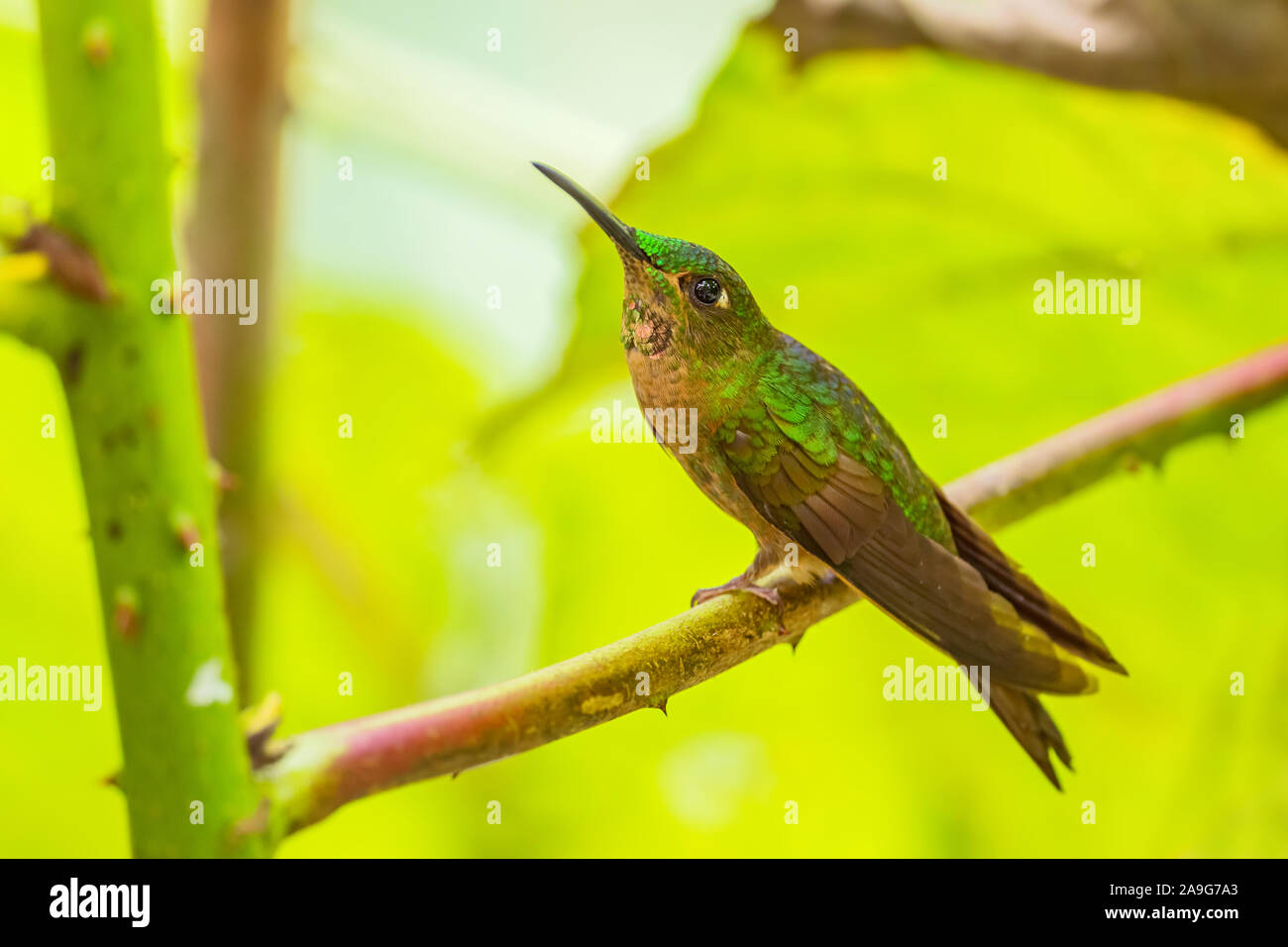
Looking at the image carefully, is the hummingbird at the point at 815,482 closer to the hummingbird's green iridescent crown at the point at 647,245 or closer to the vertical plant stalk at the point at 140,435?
the hummingbird's green iridescent crown at the point at 647,245

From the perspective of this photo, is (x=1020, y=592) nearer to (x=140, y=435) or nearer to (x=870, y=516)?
(x=870, y=516)

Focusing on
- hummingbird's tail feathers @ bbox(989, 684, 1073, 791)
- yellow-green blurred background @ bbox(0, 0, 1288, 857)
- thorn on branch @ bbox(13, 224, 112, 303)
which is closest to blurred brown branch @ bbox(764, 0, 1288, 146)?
yellow-green blurred background @ bbox(0, 0, 1288, 857)

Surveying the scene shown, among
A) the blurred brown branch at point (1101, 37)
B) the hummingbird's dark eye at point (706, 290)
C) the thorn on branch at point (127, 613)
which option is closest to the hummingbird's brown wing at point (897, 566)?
the hummingbird's dark eye at point (706, 290)

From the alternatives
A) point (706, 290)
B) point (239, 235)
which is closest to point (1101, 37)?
point (706, 290)

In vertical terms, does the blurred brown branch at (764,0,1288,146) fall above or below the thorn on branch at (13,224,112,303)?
above

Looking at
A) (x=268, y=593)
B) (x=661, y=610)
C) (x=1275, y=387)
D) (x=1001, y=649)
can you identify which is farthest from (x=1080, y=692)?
(x=268, y=593)

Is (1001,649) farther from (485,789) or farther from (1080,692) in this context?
(485,789)

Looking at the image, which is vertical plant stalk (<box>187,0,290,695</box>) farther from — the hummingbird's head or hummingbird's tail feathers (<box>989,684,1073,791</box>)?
hummingbird's tail feathers (<box>989,684,1073,791</box>)
